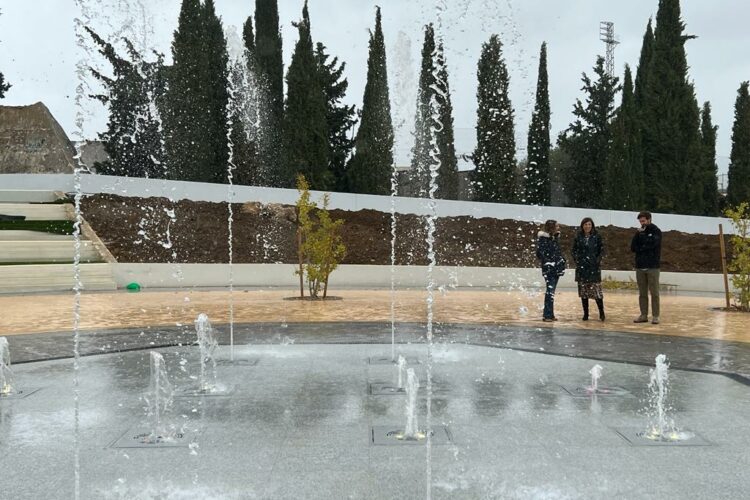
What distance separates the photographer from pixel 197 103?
3088 centimetres

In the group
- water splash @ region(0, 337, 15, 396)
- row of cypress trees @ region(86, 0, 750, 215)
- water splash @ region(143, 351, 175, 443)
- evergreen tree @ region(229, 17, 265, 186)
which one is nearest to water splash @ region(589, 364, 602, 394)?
water splash @ region(143, 351, 175, 443)

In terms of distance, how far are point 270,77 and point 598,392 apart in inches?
1189

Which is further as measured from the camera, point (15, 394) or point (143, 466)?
point (15, 394)

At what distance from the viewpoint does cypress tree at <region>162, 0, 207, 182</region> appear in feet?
101

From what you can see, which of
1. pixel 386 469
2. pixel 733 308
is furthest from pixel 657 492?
pixel 733 308

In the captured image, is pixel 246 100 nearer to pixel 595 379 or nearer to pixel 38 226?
pixel 38 226

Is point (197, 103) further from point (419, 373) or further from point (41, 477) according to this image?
point (41, 477)

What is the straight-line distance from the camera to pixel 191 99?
31.0 meters

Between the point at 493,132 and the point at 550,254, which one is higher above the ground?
the point at 493,132

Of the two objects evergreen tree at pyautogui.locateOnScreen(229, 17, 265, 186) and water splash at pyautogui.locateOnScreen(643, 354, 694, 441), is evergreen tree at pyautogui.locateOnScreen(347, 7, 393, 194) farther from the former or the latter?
water splash at pyautogui.locateOnScreen(643, 354, 694, 441)

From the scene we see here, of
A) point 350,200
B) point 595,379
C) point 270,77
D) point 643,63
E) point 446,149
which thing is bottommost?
point 595,379

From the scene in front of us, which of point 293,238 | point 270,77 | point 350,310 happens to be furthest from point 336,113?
point 350,310

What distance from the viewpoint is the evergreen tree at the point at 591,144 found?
38.8 metres

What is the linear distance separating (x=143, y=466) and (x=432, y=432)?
202 cm
